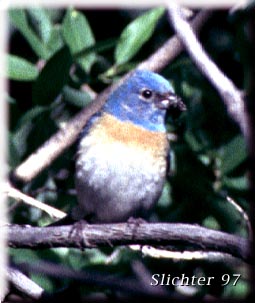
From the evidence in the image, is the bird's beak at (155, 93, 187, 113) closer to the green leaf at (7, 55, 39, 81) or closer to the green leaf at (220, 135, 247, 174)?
the green leaf at (220, 135, 247, 174)

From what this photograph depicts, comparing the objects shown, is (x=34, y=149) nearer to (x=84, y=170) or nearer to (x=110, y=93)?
→ (x=84, y=170)

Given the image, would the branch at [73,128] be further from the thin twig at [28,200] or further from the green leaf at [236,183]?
the green leaf at [236,183]

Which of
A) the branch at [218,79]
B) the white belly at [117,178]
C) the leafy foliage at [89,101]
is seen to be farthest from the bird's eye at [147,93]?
the branch at [218,79]

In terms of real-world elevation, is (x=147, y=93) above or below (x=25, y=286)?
below

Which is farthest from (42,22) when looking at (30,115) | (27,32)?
(30,115)

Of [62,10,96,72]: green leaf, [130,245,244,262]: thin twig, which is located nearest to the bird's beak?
[62,10,96,72]: green leaf

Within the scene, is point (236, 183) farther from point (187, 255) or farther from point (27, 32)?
point (27, 32)
